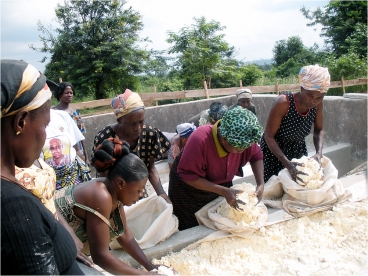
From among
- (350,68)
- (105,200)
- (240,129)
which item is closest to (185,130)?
(240,129)

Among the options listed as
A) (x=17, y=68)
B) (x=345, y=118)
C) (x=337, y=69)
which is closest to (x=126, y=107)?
(x=17, y=68)

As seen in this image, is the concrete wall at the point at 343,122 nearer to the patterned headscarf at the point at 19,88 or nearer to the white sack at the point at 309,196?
the white sack at the point at 309,196

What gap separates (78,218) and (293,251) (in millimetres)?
1505

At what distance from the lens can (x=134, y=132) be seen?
2.92 metres

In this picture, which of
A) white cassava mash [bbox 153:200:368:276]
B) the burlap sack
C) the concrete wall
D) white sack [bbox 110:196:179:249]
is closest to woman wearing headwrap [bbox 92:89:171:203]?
white sack [bbox 110:196:179:249]

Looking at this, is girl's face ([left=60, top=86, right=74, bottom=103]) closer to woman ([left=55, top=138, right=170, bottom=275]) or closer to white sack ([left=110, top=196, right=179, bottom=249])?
white sack ([left=110, top=196, right=179, bottom=249])

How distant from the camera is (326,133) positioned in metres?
5.35

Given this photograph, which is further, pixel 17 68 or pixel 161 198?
pixel 161 198

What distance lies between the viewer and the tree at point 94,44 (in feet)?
60.6

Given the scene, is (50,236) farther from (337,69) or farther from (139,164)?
(337,69)

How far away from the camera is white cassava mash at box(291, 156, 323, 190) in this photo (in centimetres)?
282

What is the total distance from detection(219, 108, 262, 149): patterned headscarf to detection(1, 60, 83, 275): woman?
1376 millimetres

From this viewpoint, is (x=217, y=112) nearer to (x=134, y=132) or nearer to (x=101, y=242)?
(x=134, y=132)

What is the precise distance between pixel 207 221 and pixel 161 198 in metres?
0.41
